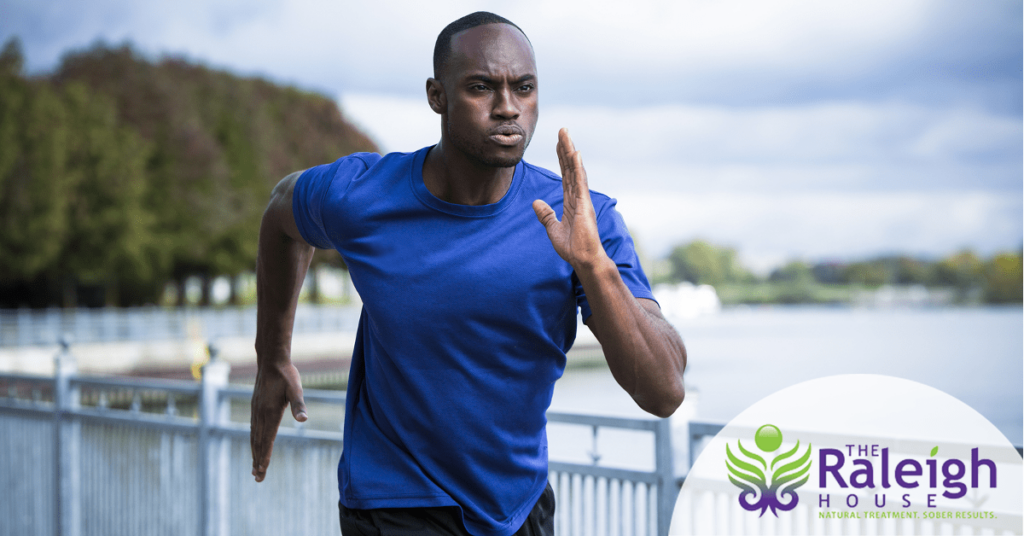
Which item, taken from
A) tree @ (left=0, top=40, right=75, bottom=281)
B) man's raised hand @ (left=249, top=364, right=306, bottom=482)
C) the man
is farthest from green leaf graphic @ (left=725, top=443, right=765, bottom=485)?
tree @ (left=0, top=40, right=75, bottom=281)

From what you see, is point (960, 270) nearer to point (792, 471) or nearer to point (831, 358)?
point (831, 358)

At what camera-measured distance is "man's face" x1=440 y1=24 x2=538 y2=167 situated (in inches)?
63.9

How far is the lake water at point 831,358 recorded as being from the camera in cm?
2911

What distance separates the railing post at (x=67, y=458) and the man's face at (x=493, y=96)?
4.01 m

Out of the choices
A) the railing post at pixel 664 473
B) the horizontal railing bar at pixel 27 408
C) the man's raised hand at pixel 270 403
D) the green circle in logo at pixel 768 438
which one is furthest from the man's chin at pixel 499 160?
the horizontal railing bar at pixel 27 408

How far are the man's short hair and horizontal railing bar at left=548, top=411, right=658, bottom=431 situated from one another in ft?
5.59

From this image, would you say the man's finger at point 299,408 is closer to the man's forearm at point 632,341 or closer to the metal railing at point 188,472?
the man's forearm at point 632,341

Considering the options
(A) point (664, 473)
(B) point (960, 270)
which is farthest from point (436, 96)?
(B) point (960, 270)

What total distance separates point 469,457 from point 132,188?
2762 centimetres

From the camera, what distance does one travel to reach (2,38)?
27.1 meters

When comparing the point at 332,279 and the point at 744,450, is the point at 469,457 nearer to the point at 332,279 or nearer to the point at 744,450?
the point at 744,450

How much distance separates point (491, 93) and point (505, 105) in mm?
41

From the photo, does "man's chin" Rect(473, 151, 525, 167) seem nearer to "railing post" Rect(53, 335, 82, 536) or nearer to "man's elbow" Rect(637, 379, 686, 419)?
"man's elbow" Rect(637, 379, 686, 419)

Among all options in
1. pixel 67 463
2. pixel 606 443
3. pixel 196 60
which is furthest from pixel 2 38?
pixel 606 443
